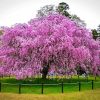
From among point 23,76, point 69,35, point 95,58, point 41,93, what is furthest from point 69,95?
point 95,58

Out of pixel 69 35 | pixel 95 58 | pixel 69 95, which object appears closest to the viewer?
pixel 69 95

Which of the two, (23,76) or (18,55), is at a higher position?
(18,55)

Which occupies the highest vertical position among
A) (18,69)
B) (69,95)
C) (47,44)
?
(47,44)

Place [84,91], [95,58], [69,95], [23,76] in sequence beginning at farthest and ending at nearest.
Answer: [95,58] < [23,76] < [84,91] < [69,95]

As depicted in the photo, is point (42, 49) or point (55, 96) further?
point (42, 49)

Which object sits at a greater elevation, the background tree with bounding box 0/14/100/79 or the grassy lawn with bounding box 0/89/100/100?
the background tree with bounding box 0/14/100/79

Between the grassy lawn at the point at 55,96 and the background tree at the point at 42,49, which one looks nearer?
the grassy lawn at the point at 55,96

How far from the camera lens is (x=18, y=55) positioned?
37250mm

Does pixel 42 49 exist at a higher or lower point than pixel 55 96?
higher

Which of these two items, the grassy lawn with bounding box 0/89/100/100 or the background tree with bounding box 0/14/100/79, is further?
the background tree with bounding box 0/14/100/79

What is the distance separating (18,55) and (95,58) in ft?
33.6

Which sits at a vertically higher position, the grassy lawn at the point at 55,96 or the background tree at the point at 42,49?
the background tree at the point at 42,49

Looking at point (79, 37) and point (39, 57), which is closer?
point (39, 57)

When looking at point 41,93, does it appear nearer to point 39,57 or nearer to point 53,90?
point 53,90
